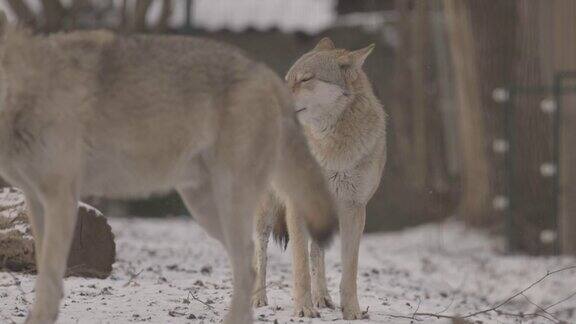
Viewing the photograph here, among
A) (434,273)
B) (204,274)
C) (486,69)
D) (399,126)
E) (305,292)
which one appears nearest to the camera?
(305,292)

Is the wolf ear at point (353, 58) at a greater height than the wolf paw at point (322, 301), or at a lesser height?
greater

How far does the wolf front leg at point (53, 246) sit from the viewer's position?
4160mm

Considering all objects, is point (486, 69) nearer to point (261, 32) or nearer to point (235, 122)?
point (261, 32)

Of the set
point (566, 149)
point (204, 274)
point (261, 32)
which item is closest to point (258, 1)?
point (261, 32)

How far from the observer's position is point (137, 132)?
4.37 meters

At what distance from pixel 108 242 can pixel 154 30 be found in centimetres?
589

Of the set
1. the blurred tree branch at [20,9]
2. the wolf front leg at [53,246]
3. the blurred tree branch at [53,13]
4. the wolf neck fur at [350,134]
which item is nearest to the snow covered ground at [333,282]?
the wolf front leg at [53,246]

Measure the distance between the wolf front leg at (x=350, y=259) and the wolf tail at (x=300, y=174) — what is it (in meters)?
1.09

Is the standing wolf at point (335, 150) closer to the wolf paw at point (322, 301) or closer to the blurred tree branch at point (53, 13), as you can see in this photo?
the wolf paw at point (322, 301)

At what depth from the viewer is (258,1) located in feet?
41.1

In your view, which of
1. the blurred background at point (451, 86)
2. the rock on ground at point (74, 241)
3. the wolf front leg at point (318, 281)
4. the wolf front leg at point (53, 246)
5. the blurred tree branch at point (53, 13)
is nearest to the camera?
the wolf front leg at point (53, 246)

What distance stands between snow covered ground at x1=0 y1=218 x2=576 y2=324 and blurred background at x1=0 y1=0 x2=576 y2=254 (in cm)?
49

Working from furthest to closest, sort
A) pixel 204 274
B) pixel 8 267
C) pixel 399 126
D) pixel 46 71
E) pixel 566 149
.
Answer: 1. pixel 399 126
2. pixel 566 149
3. pixel 204 274
4. pixel 8 267
5. pixel 46 71

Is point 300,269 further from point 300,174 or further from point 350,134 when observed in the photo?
point 300,174
